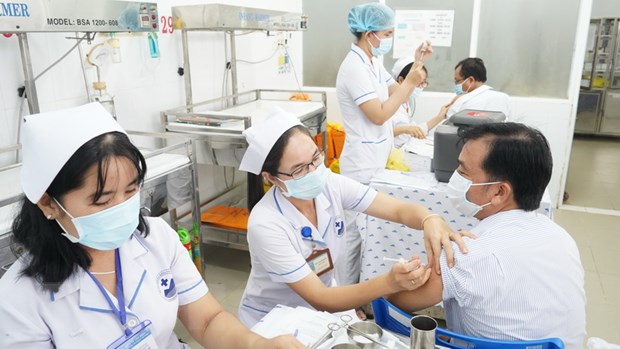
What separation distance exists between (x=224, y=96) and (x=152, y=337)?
8.75ft

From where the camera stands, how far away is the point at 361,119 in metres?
2.51

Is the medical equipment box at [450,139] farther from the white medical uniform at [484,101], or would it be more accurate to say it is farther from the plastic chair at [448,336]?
the plastic chair at [448,336]

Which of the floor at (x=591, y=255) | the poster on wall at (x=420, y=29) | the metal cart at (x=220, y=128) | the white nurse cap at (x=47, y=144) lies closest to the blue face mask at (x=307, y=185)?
the white nurse cap at (x=47, y=144)

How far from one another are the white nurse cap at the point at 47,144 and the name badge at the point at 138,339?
34 centimetres

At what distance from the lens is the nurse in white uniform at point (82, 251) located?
0.88 metres

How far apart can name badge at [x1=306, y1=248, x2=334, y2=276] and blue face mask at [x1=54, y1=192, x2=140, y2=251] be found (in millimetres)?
629

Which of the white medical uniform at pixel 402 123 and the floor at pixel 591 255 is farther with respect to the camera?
the white medical uniform at pixel 402 123

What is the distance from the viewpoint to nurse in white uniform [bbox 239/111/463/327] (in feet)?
4.21

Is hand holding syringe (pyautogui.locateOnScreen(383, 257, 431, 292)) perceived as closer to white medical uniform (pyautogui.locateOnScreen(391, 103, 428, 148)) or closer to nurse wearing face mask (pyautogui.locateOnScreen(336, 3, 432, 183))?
nurse wearing face mask (pyautogui.locateOnScreen(336, 3, 432, 183))

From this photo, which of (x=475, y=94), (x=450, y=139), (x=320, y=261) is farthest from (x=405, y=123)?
(x=320, y=261)

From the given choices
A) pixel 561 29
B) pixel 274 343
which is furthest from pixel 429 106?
pixel 274 343

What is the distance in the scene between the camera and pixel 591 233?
345 centimetres

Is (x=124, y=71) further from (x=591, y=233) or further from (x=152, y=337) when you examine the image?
(x=591, y=233)

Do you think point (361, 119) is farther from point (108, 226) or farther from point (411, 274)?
point (108, 226)
